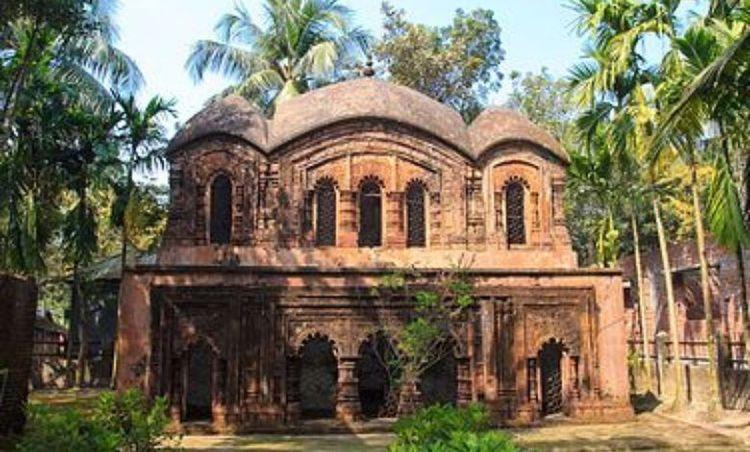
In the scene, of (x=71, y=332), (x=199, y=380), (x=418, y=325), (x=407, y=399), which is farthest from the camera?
(x=71, y=332)

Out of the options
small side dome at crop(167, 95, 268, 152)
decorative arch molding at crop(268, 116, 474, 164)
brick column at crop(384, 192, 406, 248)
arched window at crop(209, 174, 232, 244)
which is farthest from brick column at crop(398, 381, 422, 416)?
small side dome at crop(167, 95, 268, 152)

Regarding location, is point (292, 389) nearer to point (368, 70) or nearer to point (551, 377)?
point (551, 377)

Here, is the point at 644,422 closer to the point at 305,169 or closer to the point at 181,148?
the point at 305,169

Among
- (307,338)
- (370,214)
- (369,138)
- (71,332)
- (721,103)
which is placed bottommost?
(307,338)

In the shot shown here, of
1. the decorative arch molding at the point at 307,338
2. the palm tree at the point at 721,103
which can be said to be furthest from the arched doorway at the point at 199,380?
the palm tree at the point at 721,103

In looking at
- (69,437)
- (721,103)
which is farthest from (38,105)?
(721,103)

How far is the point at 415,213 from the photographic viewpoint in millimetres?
17719

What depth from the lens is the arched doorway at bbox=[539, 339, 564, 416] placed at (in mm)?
16594

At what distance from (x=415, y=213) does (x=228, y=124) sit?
4.75m

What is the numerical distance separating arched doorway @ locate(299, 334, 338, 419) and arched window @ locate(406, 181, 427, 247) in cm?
317

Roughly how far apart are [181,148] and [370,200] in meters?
4.44

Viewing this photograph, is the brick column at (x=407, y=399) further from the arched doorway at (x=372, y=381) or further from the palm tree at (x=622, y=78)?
the palm tree at (x=622, y=78)

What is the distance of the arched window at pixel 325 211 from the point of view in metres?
17.3

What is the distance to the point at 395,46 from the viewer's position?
28.7 m
